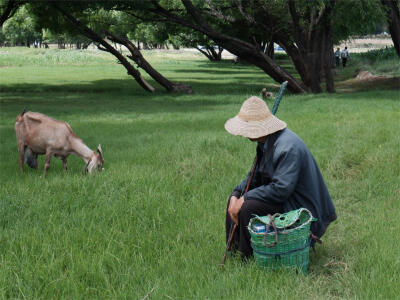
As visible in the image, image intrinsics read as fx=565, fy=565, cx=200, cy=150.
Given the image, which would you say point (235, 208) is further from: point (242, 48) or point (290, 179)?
point (242, 48)

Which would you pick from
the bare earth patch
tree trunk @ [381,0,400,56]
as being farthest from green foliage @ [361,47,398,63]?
tree trunk @ [381,0,400,56]

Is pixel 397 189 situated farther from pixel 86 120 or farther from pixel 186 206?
pixel 86 120

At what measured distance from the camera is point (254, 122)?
495 centimetres

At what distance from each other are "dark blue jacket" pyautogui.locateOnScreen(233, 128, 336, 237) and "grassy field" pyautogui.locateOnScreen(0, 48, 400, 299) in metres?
0.57

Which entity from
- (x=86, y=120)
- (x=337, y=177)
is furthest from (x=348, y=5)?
(x=337, y=177)

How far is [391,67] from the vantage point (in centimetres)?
3347

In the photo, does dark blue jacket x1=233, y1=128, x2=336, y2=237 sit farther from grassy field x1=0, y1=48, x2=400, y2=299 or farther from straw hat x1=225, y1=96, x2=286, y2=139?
grassy field x1=0, y1=48, x2=400, y2=299

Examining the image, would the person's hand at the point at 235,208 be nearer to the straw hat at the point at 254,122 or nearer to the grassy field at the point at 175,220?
the grassy field at the point at 175,220

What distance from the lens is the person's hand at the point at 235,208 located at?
4.91 meters

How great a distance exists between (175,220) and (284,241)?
215cm

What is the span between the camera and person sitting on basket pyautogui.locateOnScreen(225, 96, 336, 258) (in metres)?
4.77

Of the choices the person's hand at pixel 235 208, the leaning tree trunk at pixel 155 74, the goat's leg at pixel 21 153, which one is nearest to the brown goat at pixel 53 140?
the goat's leg at pixel 21 153

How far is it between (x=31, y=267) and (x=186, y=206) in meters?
2.54

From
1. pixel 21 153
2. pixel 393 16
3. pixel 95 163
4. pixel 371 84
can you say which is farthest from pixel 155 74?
pixel 95 163
